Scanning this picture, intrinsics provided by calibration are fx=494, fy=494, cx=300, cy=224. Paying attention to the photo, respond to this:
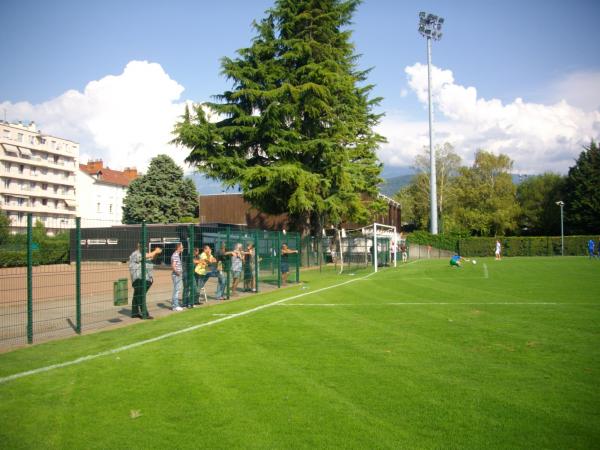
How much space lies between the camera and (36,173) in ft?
273

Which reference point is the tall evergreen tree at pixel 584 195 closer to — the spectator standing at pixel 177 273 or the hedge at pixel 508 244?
the hedge at pixel 508 244

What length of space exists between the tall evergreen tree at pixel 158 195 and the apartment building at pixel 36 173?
70.9 ft

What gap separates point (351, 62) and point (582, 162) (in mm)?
42069

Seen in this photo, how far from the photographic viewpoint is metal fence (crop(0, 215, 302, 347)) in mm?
9305

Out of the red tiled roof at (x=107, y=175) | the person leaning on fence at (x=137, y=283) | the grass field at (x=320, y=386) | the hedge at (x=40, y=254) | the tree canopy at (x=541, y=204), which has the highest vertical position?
the red tiled roof at (x=107, y=175)

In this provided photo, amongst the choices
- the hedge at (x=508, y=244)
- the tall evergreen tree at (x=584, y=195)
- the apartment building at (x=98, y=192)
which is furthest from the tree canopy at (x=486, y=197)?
the apartment building at (x=98, y=192)

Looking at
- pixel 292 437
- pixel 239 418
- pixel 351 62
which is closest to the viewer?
pixel 292 437

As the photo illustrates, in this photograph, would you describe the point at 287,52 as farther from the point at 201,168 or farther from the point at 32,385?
the point at 32,385

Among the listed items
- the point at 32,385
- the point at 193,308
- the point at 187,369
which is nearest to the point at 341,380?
the point at 187,369

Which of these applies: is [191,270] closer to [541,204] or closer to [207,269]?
[207,269]

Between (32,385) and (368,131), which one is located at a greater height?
(368,131)

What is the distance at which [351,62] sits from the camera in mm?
41125

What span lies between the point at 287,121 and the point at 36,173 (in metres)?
65.4

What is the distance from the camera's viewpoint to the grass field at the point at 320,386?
460 centimetres
